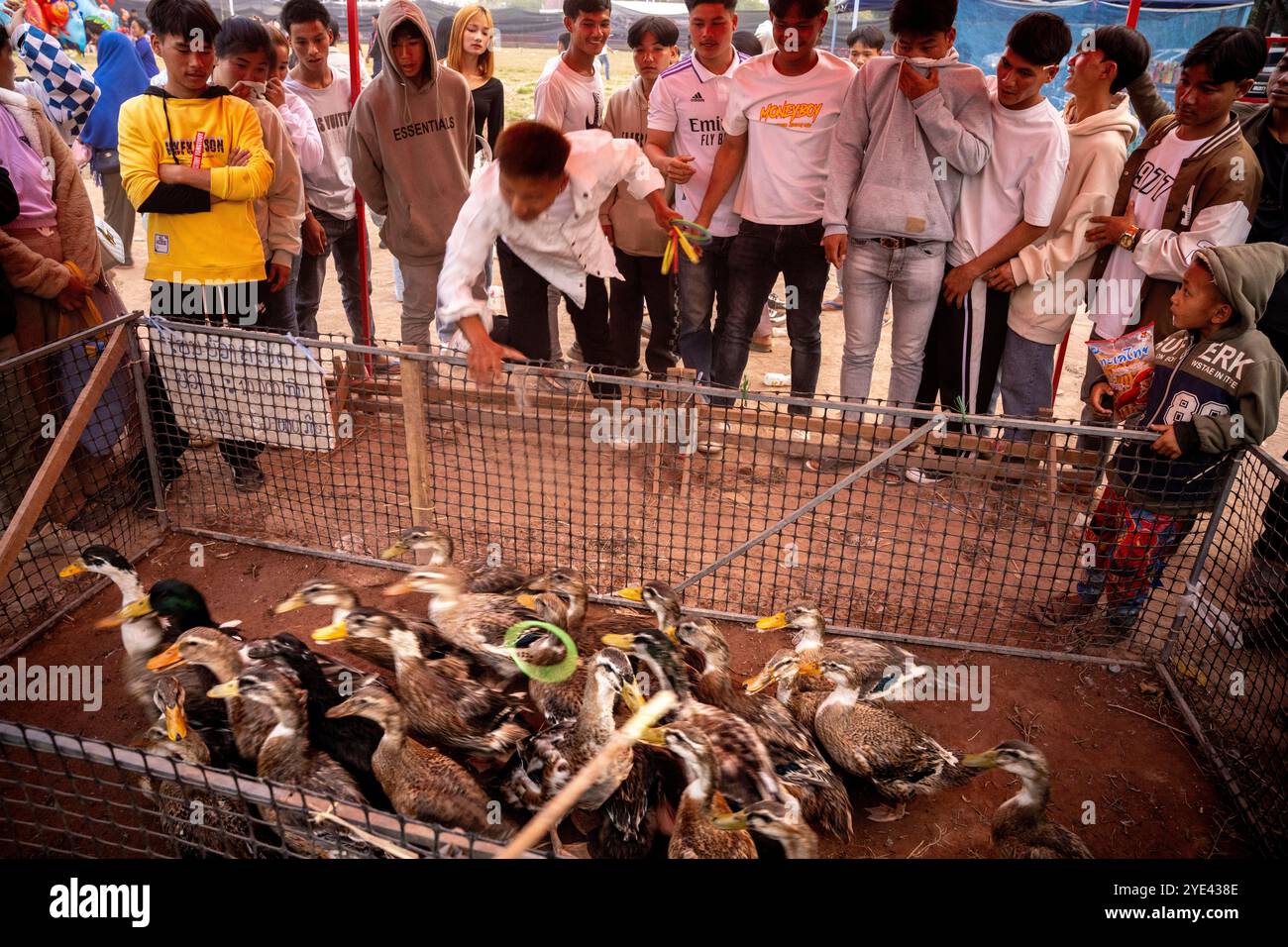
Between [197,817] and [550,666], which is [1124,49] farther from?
[197,817]

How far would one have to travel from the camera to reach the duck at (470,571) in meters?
3.85

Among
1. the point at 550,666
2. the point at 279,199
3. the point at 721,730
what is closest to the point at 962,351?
the point at 721,730

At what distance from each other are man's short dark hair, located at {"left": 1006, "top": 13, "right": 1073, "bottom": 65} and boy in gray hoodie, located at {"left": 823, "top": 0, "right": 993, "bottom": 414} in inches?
10.5

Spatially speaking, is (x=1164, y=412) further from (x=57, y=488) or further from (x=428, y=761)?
(x=57, y=488)

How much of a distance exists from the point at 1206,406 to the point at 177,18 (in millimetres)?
4859

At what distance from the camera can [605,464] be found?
5148 millimetres

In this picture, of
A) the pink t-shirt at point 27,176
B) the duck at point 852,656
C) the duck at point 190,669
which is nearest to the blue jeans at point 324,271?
the pink t-shirt at point 27,176

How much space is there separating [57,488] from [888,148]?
4.60m

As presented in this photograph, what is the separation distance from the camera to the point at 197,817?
8.22 ft

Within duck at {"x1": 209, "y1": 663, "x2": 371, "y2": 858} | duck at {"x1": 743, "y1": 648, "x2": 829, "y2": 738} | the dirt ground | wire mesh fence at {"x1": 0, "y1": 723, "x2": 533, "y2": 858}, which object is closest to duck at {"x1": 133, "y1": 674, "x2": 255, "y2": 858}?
wire mesh fence at {"x1": 0, "y1": 723, "x2": 533, "y2": 858}

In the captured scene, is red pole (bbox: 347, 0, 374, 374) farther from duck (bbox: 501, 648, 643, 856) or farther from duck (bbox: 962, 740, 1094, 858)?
duck (bbox: 962, 740, 1094, 858)

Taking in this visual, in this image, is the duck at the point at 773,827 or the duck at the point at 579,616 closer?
the duck at the point at 773,827

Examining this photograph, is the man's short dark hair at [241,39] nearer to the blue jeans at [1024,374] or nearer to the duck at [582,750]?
the duck at [582,750]

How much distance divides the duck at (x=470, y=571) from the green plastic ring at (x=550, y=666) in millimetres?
541
